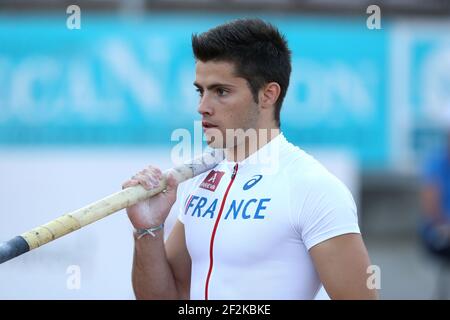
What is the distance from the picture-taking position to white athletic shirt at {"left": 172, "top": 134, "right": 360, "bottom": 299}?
3307 millimetres

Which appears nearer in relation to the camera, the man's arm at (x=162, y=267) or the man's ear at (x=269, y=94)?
the man's ear at (x=269, y=94)

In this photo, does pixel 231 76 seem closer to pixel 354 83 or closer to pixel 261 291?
pixel 261 291

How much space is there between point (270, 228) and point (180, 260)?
64cm

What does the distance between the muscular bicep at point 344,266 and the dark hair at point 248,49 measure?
2.28 feet

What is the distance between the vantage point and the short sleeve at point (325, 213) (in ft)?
10.7

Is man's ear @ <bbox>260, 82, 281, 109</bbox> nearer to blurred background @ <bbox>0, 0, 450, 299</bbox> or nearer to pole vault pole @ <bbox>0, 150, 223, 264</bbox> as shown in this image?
pole vault pole @ <bbox>0, 150, 223, 264</bbox>

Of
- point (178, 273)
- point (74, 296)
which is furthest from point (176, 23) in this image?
point (178, 273)

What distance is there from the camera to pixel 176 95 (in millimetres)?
9828

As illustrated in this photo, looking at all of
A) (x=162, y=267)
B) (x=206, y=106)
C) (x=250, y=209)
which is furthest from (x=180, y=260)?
(x=206, y=106)

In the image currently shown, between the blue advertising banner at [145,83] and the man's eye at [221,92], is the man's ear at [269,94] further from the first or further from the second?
the blue advertising banner at [145,83]

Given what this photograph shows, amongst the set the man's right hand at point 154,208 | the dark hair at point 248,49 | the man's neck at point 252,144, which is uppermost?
the dark hair at point 248,49

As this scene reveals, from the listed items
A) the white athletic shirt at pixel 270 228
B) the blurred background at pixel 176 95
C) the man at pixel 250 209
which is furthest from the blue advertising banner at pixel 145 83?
the white athletic shirt at pixel 270 228

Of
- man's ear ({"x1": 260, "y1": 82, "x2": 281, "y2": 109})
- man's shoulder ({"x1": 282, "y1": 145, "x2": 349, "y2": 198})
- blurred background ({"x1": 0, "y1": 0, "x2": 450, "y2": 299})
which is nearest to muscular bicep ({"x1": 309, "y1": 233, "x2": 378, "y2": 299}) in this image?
man's shoulder ({"x1": 282, "y1": 145, "x2": 349, "y2": 198})

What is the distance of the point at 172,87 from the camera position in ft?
32.5
